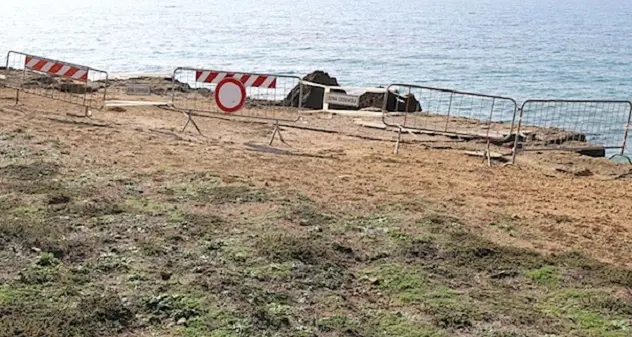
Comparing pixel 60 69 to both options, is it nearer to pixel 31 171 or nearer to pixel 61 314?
pixel 31 171

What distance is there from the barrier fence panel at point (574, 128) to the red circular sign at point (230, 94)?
5300 mm

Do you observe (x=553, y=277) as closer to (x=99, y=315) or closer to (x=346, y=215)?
(x=346, y=215)

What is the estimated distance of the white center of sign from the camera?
44.9ft

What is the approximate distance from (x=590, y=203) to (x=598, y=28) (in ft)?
317

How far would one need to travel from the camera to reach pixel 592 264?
7.23 meters

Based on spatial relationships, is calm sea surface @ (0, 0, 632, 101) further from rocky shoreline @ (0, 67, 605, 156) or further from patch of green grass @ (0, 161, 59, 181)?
patch of green grass @ (0, 161, 59, 181)

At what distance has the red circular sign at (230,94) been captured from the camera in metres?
13.7

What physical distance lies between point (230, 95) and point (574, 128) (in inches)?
505

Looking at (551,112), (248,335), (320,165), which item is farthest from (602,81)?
(248,335)

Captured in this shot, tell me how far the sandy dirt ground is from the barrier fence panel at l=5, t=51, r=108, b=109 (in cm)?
85

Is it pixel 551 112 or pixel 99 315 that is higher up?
pixel 551 112

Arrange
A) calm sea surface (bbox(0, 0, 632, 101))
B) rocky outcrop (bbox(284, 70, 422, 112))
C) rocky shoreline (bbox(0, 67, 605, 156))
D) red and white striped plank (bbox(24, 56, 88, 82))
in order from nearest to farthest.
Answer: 1. red and white striped plank (bbox(24, 56, 88, 82))
2. rocky shoreline (bbox(0, 67, 605, 156))
3. rocky outcrop (bbox(284, 70, 422, 112))
4. calm sea surface (bbox(0, 0, 632, 101))

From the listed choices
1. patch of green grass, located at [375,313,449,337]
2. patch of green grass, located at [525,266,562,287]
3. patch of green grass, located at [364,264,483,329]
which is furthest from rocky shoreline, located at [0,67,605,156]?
patch of green grass, located at [375,313,449,337]

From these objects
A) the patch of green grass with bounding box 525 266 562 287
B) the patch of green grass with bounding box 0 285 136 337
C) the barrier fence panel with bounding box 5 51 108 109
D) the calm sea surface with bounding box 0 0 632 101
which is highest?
the calm sea surface with bounding box 0 0 632 101
